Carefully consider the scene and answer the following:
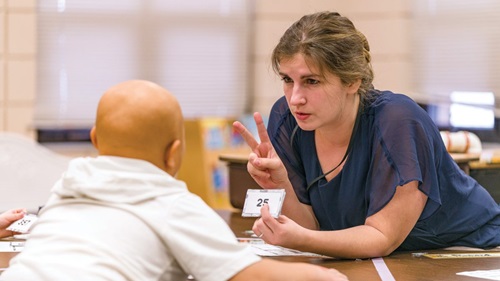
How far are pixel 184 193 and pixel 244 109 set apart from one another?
5.02 meters

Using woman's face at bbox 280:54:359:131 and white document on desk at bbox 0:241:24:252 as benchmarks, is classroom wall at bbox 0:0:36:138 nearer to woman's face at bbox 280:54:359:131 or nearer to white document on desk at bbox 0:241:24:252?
white document on desk at bbox 0:241:24:252

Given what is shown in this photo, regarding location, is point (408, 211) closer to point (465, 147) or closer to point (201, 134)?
point (465, 147)

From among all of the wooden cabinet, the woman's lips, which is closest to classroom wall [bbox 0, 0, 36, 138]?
the wooden cabinet

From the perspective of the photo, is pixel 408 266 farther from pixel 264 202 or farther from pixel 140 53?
pixel 140 53

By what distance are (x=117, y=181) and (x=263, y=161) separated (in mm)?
831

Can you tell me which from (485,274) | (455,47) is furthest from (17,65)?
(485,274)

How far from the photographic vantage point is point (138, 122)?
1.54 m

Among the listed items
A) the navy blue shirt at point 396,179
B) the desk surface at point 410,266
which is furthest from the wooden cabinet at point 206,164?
the desk surface at point 410,266

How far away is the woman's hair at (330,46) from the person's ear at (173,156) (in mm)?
788

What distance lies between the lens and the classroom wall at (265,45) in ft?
19.4

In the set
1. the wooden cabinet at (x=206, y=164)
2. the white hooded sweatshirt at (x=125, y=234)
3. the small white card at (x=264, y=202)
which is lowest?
the wooden cabinet at (x=206, y=164)

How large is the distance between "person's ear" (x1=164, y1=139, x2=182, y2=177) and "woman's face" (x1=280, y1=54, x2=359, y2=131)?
0.74m

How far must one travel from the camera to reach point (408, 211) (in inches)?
89.4

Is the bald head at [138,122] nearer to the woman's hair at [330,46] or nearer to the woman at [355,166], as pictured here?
the woman at [355,166]
